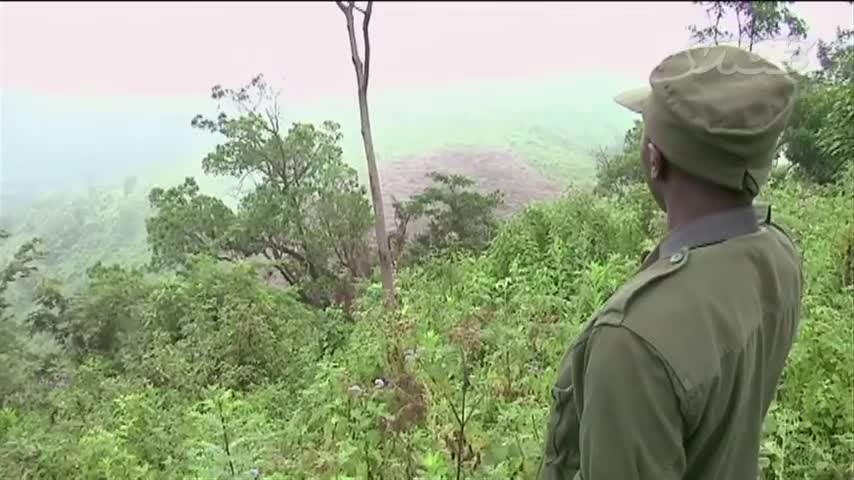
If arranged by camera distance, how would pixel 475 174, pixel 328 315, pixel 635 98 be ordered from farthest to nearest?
pixel 475 174, pixel 328 315, pixel 635 98

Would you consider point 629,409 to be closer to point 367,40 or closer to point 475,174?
point 367,40

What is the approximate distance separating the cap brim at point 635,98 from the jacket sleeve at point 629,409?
24cm

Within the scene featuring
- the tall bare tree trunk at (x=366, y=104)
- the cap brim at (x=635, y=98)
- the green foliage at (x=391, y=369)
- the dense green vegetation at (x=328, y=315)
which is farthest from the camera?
the tall bare tree trunk at (x=366, y=104)

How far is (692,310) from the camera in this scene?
0.76 metres

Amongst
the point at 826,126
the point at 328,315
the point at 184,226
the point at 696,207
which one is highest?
the point at 696,207

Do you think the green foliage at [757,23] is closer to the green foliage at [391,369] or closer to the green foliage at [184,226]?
the green foliage at [391,369]

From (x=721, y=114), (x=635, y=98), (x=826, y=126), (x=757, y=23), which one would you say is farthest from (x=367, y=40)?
(x=721, y=114)

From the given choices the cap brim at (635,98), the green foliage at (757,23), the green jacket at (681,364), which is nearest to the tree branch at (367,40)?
the green foliage at (757,23)

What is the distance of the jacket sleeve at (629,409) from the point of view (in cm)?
73

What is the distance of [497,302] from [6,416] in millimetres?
2345

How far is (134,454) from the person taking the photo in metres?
3.08

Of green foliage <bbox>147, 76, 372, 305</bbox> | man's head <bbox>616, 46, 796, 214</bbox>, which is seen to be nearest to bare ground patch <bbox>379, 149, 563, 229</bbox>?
green foliage <bbox>147, 76, 372, 305</bbox>

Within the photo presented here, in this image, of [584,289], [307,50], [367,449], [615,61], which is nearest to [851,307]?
[584,289]

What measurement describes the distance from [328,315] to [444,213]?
252 cm
